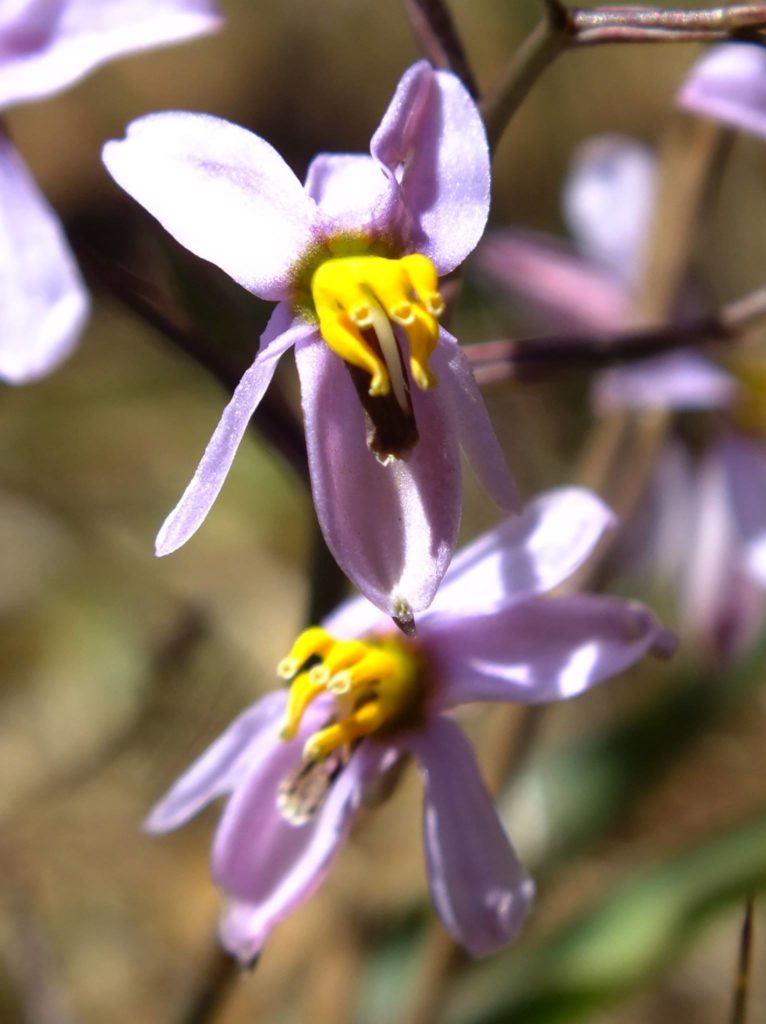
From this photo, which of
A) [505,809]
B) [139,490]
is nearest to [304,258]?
[505,809]

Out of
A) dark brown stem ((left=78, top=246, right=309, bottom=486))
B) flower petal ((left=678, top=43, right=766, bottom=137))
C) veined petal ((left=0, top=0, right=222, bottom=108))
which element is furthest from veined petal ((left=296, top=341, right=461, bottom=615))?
flower petal ((left=678, top=43, right=766, bottom=137))

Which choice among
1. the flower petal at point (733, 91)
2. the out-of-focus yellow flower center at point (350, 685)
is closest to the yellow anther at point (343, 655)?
the out-of-focus yellow flower center at point (350, 685)

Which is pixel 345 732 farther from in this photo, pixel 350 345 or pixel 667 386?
pixel 667 386

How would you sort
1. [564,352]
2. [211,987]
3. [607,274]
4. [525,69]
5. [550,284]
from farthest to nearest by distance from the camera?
[607,274] → [550,284] → [211,987] → [564,352] → [525,69]

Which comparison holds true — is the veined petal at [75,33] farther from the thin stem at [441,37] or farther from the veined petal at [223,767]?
the veined petal at [223,767]

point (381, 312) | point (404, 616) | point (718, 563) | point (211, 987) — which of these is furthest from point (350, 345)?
point (718, 563)
